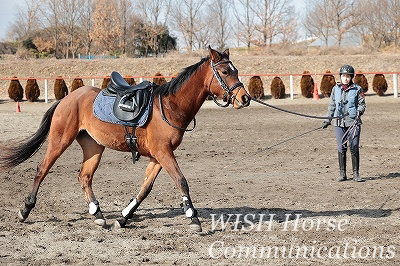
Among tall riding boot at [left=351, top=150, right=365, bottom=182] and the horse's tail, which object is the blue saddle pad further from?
tall riding boot at [left=351, top=150, right=365, bottom=182]

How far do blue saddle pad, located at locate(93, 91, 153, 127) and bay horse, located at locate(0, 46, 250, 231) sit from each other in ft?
0.22

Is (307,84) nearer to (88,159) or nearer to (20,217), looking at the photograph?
(88,159)

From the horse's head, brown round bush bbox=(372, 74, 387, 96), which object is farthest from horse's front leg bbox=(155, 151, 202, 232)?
brown round bush bbox=(372, 74, 387, 96)

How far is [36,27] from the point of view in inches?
2277

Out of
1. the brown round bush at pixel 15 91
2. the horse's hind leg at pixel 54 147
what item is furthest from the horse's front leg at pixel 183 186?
the brown round bush at pixel 15 91

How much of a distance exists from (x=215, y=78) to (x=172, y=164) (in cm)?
111

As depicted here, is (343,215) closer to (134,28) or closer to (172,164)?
(172,164)

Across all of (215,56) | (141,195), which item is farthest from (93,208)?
(215,56)

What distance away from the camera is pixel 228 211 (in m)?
7.88

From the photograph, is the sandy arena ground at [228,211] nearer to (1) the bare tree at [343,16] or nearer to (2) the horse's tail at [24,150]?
(2) the horse's tail at [24,150]

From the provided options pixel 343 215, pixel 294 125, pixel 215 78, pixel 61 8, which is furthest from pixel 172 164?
pixel 61 8

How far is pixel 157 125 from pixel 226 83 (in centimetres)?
95

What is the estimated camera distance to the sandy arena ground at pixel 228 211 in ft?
19.6

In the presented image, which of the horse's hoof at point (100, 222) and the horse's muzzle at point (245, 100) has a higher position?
the horse's muzzle at point (245, 100)
